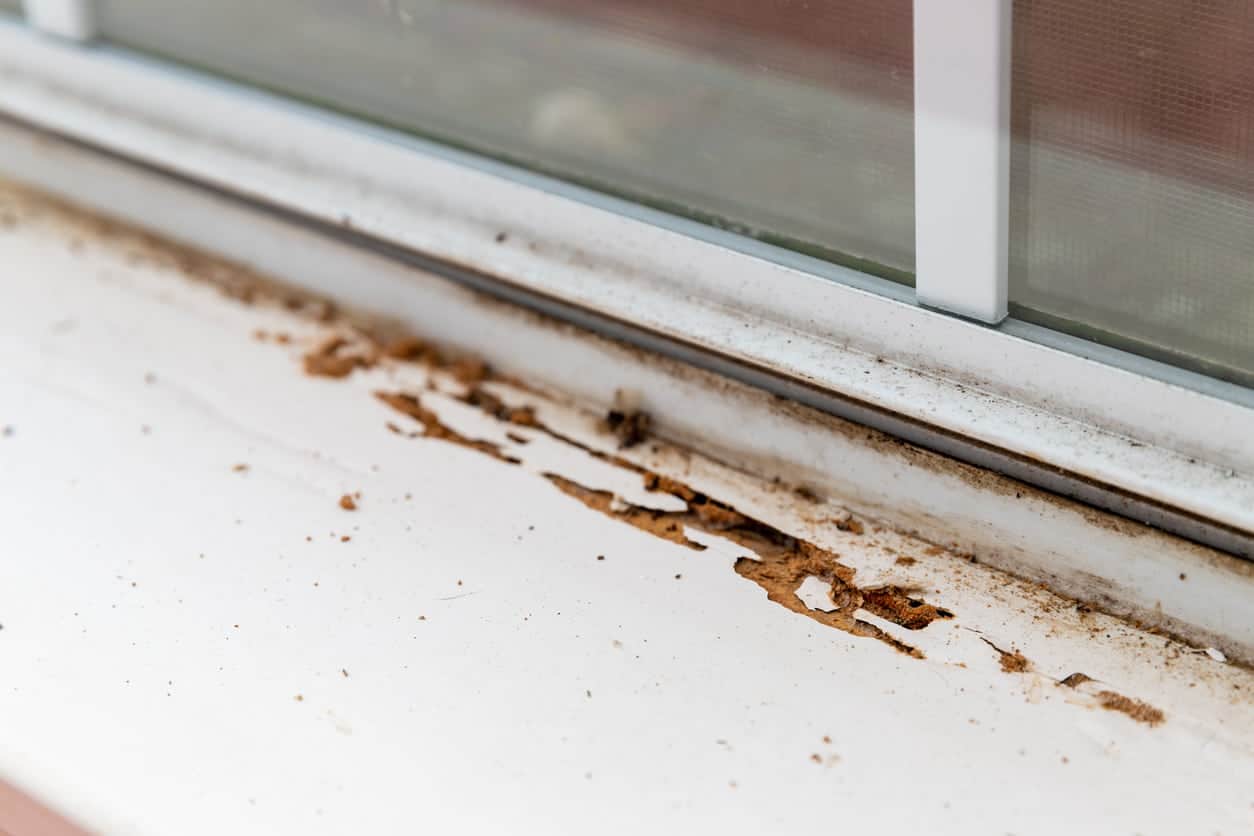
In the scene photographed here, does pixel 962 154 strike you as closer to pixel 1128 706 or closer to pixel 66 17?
pixel 1128 706

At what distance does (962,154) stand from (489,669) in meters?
0.40

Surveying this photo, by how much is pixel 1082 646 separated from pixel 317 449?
529 mm

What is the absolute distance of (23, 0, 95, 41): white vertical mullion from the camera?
4.18 ft

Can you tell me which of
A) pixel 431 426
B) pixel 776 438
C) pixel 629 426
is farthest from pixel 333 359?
pixel 776 438

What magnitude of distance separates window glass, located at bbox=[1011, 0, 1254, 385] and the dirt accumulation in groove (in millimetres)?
192

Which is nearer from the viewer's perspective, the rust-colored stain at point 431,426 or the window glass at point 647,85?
the window glass at point 647,85

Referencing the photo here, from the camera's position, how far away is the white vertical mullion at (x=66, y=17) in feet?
4.18

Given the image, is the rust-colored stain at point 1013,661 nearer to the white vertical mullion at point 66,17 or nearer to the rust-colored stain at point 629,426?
the rust-colored stain at point 629,426

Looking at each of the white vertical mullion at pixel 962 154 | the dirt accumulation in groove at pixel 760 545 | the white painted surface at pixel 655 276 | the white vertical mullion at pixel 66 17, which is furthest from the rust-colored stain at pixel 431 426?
the white vertical mullion at pixel 66 17

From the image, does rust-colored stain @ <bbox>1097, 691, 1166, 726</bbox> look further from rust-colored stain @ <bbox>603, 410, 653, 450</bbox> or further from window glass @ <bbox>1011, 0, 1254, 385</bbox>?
rust-colored stain @ <bbox>603, 410, 653, 450</bbox>

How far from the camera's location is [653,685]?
821mm

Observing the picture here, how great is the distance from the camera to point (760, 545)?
0.93 metres

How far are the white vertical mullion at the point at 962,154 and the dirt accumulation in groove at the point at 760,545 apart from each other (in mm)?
175

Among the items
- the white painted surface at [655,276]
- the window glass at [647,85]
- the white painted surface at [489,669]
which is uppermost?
the window glass at [647,85]
